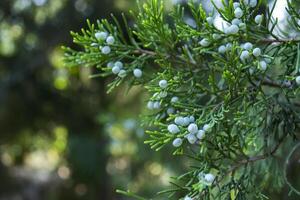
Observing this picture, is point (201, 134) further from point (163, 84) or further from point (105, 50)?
point (105, 50)

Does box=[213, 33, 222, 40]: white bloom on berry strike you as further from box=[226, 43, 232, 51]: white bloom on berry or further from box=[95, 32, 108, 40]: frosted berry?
box=[95, 32, 108, 40]: frosted berry

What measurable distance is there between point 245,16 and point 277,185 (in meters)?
0.46

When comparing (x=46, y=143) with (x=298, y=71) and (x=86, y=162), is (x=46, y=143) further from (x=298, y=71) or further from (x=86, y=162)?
(x=298, y=71)

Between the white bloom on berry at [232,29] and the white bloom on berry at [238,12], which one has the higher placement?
the white bloom on berry at [238,12]

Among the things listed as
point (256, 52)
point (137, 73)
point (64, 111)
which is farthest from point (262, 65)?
point (64, 111)

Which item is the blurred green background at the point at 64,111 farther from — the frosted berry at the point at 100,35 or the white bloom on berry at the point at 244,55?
the white bloom on berry at the point at 244,55

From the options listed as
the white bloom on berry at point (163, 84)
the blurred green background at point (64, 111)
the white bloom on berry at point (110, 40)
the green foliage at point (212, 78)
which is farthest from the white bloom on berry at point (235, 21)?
the blurred green background at point (64, 111)

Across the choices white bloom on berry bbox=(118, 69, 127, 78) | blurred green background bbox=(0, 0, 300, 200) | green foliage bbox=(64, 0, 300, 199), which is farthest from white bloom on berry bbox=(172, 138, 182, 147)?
blurred green background bbox=(0, 0, 300, 200)

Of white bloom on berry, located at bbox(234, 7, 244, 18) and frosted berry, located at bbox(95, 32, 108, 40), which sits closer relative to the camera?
white bloom on berry, located at bbox(234, 7, 244, 18)

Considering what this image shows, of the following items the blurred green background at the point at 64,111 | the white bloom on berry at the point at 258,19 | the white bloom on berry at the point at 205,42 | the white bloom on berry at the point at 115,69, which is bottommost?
the blurred green background at the point at 64,111

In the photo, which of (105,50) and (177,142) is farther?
(105,50)

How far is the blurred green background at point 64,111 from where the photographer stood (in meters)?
3.05

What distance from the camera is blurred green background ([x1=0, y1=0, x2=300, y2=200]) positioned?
3.05 m

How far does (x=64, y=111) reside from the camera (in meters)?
3.40
